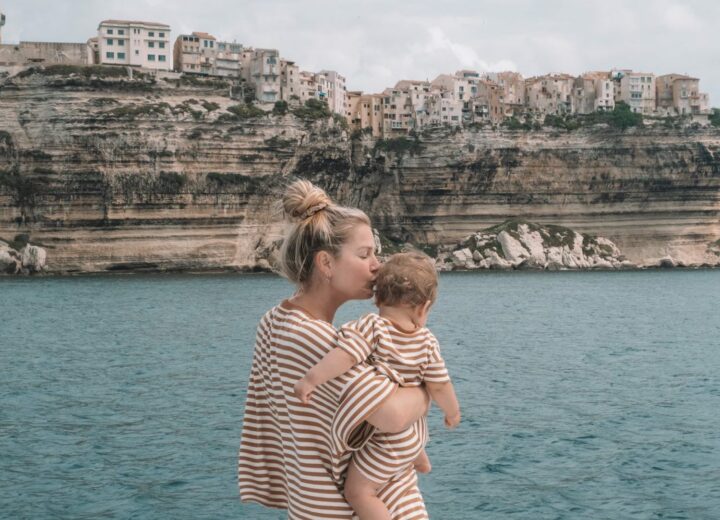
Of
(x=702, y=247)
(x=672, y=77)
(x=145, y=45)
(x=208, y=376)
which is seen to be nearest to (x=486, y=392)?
(x=208, y=376)

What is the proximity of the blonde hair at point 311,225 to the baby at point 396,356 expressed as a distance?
257 mm

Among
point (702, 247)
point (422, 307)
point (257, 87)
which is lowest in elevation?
point (702, 247)

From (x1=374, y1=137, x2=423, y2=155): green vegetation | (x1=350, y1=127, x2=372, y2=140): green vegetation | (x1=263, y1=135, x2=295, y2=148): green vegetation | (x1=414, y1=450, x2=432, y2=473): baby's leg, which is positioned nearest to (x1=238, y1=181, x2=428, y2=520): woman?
(x1=414, y1=450, x2=432, y2=473): baby's leg

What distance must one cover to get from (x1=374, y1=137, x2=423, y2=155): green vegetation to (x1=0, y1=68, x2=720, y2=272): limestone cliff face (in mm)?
114

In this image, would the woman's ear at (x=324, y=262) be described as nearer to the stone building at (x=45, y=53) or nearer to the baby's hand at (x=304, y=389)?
the baby's hand at (x=304, y=389)

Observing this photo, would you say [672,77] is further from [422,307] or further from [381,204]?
[422,307]

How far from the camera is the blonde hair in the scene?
14.0 ft

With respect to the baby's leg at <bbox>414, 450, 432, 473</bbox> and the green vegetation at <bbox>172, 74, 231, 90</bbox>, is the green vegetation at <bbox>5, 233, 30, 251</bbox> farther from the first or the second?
the baby's leg at <bbox>414, 450, 432, 473</bbox>

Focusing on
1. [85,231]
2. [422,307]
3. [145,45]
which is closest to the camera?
[422,307]

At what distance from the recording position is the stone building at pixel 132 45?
→ 8688cm

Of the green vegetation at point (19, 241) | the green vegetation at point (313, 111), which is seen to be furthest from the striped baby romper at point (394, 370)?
the green vegetation at point (313, 111)

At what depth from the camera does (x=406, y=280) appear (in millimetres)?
4227

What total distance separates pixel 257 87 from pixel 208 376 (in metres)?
68.0

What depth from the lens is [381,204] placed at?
96625 mm
